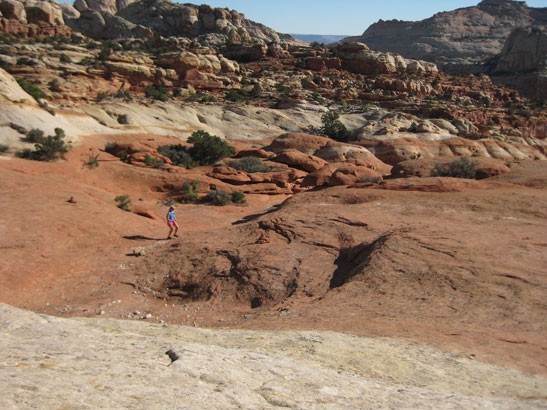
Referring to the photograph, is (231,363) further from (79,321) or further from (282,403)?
(79,321)

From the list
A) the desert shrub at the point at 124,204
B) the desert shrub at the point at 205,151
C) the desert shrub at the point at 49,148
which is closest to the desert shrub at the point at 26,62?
the desert shrub at the point at 205,151

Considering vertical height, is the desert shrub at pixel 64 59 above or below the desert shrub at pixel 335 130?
above

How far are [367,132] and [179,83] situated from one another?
19812mm

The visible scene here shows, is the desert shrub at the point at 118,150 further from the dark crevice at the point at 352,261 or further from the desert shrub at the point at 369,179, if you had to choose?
the dark crevice at the point at 352,261

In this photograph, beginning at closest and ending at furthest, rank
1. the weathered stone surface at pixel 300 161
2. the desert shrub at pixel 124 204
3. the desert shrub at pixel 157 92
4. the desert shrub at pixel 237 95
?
the desert shrub at pixel 124 204
the weathered stone surface at pixel 300 161
the desert shrub at pixel 157 92
the desert shrub at pixel 237 95

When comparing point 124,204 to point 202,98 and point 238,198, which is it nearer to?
point 238,198

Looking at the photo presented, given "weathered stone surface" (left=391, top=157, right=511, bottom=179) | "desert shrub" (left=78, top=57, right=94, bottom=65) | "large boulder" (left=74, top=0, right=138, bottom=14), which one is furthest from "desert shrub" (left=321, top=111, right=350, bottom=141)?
"large boulder" (left=74, top=0, right=138, bottom=14)

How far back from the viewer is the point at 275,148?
112ft

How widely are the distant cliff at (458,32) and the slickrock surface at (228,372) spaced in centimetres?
A: 11634

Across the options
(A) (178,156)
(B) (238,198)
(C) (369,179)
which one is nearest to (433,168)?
(C) (369,179)

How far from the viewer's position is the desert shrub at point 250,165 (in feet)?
89.9

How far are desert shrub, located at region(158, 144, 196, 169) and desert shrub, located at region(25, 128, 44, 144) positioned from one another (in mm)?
6458

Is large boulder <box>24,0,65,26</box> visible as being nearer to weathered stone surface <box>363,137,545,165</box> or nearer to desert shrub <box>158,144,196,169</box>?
desert shrub <box>158,144,196,169</box>

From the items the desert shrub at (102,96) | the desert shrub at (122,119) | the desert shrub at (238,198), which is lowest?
the desert shrub at (238,198)
